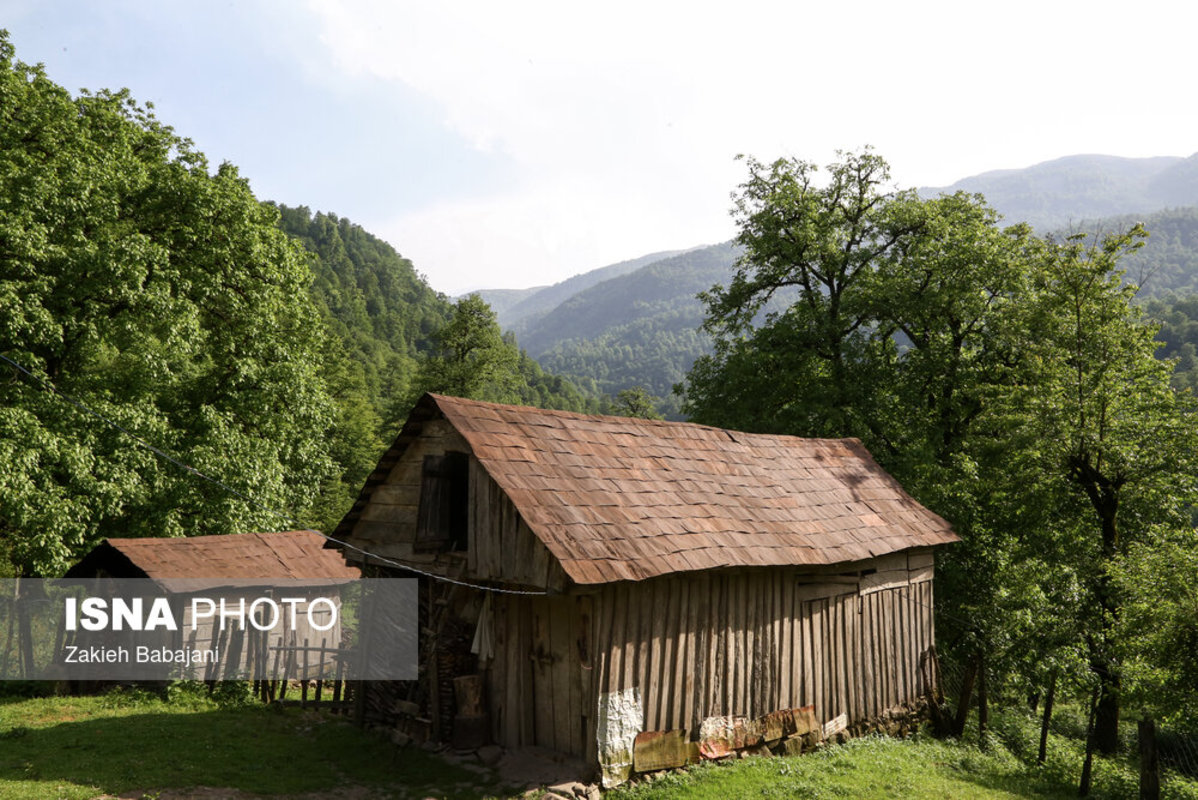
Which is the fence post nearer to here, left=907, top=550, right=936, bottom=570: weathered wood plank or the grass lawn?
the grass lawn

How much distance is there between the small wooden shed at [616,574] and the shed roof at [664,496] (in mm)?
41

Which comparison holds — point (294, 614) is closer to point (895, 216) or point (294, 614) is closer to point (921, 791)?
point (921, 791)

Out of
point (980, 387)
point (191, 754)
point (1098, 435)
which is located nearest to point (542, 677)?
point (191, 754)

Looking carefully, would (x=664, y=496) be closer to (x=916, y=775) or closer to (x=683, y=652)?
(x=683, y=652)

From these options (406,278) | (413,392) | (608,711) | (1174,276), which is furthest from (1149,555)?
(1174,276)

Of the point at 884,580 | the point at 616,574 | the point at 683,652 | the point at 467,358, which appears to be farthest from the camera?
the point at 467,358

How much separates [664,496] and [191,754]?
27.2 ft

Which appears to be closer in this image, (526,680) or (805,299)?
(526,680)

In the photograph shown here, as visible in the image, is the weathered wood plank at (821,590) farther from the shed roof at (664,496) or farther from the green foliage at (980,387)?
the green foliage at (980,387)

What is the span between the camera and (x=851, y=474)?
17734mm

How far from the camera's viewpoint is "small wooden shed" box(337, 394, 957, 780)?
1063 centimetres

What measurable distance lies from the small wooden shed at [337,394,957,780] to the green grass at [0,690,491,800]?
4.26 ft

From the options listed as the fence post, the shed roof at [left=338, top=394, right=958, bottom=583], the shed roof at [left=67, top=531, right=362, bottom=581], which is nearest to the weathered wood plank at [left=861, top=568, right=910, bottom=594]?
the shed roof at [left=338, top=394, right=958, bottom=583]

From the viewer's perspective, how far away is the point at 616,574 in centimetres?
1005
